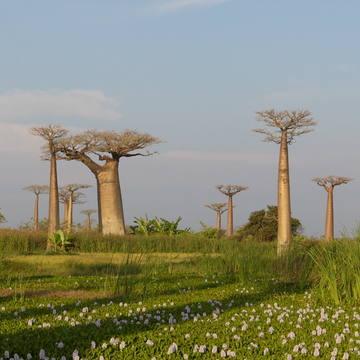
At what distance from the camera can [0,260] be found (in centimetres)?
1523

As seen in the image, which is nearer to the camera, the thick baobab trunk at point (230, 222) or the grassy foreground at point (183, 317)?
the grassy foreground at point (183, 317)

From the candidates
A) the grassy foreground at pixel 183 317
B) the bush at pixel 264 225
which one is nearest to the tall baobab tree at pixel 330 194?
the bush at pixel 264 225

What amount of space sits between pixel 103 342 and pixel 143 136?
2569 cm

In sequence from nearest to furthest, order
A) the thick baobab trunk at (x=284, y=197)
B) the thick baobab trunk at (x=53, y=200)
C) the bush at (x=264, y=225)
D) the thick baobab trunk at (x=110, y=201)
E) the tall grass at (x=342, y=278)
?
the tall grass at (x=342, y=278), the thick baobab trunk at (x=284, y=197), the thick baobab trunk at (x=53, y=200), the thick baobab trunk at (x=110, y=201), the bush at (x=264, y=225)

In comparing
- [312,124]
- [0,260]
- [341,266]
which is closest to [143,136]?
[312,124]

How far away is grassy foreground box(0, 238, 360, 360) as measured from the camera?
668 cm

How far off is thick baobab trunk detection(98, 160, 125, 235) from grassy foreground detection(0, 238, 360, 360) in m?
16.8

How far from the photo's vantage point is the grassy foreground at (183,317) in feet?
21.9

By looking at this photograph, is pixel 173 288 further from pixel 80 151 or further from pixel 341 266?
pixel 80 151

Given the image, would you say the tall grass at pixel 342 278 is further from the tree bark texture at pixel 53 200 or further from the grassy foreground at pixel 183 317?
the tree bark texture at pixel 53 200

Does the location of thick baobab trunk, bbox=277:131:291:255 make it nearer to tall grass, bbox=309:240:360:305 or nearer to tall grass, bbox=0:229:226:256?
tall grass, bbox=0:229:226:256

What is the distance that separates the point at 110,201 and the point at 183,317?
23452 mm

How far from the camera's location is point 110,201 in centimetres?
3167

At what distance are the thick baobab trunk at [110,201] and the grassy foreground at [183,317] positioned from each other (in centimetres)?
1680
